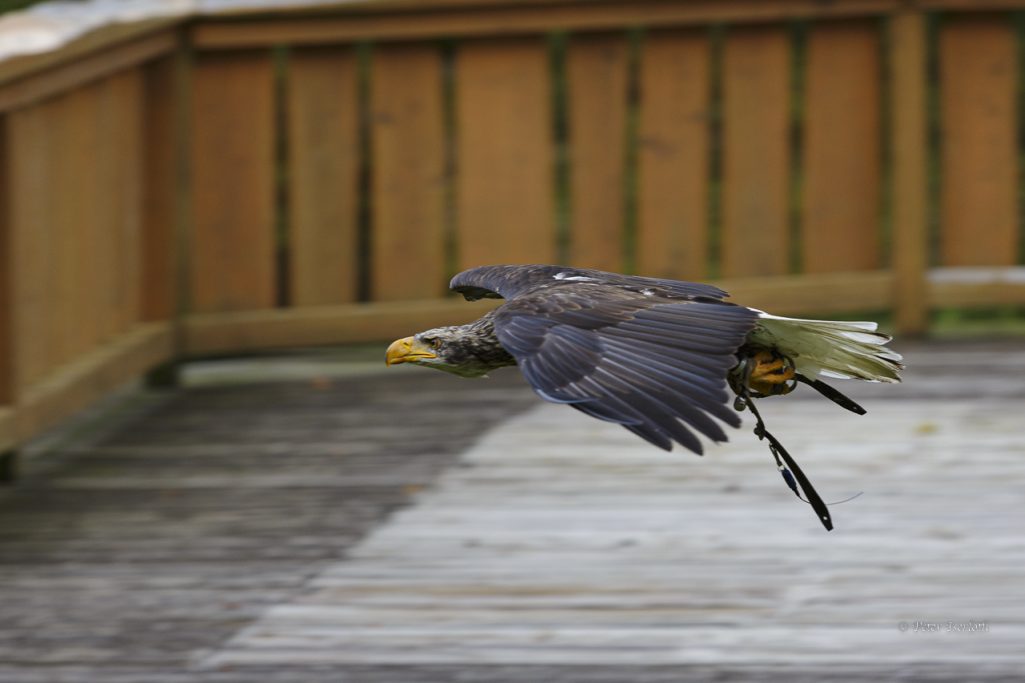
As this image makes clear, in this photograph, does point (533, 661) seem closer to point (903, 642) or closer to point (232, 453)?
point (903, 642)

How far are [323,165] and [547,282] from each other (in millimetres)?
3327

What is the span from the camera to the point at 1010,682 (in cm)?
414

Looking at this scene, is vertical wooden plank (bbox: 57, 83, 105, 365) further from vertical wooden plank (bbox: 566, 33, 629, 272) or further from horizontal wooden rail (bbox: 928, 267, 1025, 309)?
horizontal wooden rail (bbox: 928, 267, 1025, 309)

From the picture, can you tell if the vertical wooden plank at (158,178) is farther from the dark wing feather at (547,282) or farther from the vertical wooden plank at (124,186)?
the dark wing feather at (547,282)

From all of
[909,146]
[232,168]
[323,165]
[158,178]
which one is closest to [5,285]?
[158,178]

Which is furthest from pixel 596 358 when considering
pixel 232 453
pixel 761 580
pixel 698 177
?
pixel 698 177

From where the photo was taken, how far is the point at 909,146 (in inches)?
287

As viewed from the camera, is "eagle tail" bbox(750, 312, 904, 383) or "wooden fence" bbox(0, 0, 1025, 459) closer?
"eagle tail" bbox(750, 312, 904, 383)

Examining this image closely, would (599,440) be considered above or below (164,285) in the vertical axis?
below

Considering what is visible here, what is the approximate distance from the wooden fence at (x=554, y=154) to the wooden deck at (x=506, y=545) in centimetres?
49

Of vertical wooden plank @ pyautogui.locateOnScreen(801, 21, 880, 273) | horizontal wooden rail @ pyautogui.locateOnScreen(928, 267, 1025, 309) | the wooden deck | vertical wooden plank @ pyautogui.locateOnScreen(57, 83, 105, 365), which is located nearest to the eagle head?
the wooden deck

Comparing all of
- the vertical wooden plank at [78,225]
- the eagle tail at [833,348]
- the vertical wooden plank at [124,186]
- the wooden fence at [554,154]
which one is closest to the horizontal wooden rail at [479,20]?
the wooden fence at [554,154]

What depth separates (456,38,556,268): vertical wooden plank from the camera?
7.26 m

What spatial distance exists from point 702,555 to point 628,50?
2.79m
